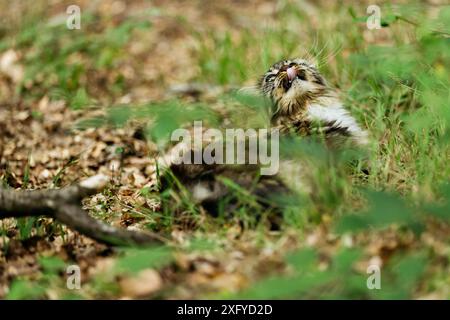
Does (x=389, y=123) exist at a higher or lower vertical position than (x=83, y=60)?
lower

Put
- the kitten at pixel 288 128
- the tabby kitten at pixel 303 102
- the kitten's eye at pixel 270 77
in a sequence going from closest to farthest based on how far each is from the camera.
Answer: the kitten at pixel 288 128
the tabby kitten at pixel 303 102
the kitten's eye at pixel 270 77

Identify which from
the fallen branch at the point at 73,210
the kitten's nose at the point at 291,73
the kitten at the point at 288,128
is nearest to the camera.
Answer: the fallen branch at the point at 73,210

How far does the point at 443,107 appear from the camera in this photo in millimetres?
3754

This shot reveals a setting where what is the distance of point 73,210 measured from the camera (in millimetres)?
3613

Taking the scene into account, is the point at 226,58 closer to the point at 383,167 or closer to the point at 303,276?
the point at 383,167

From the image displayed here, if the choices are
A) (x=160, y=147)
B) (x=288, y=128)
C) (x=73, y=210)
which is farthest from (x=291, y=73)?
(x=73, y=210)

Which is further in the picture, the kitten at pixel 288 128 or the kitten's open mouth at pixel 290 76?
the kitten's open mouth at pixel 290 76

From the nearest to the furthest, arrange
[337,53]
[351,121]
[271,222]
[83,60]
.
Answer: [271,222] → [351,121] → [337,53] → [83,60]

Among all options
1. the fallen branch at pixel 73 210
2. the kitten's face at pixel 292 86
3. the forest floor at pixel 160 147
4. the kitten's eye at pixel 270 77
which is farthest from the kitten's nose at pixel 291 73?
the fallen branch at pixel 73 210

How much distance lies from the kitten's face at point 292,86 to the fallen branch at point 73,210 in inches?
51.8

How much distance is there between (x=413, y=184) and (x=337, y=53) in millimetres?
1972

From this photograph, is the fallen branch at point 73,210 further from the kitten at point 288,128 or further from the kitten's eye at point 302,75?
the kitten's eye at point 302,75

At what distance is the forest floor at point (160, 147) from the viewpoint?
3246 mm

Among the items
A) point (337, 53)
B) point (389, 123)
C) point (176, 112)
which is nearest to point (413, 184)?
point (389, 123)
